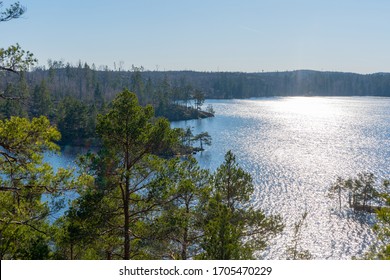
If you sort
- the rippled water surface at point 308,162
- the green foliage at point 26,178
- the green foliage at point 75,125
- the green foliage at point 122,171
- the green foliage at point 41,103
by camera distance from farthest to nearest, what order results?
1. the green foliage at point 41,103
2. the green foliage at point 75,125
3. the rippled water surface at point 308,162
4. the green foliage at point 122,171
5. the green foliage at point 26,178

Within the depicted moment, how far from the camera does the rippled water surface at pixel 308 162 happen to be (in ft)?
124

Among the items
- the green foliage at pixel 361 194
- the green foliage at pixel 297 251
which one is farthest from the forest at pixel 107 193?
the green foliage at pixel 361 194

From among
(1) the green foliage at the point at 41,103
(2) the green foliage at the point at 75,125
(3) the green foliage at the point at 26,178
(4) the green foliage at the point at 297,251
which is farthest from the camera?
(1) the green foliage at the point at 41,103

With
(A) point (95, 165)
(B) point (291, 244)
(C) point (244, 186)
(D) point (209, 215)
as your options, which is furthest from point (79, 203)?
(B) point (291, 244)

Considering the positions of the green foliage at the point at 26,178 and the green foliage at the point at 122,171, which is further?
the green foliage at the point at 122,171

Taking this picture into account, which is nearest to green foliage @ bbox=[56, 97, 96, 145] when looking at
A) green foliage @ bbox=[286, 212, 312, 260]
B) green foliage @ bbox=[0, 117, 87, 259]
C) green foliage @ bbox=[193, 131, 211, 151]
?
green foliage @ bbox=[193, 131, 211, 151]

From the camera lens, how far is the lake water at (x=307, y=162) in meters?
37.9

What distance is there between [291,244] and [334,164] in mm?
32031

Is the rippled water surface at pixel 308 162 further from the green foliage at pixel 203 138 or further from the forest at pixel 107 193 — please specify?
the forest at pixel 107 193

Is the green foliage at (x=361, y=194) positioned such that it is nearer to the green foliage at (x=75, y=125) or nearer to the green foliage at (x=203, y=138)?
the green foliage at (x=203, y=138)

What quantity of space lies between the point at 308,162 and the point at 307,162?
17 centimetres

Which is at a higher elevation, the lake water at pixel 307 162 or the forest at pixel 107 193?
the forest at pixel 107 193

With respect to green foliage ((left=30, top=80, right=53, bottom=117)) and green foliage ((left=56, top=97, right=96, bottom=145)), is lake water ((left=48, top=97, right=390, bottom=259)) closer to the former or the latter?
green foliage ((left=56, top=97, right=96, bottom=145))
